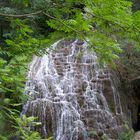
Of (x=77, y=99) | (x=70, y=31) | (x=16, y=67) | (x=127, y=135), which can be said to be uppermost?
(x=77, y=99)

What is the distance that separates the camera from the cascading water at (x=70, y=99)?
25.7ft

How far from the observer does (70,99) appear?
8406mm

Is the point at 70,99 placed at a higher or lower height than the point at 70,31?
higher

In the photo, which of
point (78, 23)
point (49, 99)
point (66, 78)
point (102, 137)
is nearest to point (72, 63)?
point (66, 78)

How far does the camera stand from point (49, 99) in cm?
827

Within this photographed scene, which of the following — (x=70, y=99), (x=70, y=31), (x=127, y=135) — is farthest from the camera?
(x=70, y=99)

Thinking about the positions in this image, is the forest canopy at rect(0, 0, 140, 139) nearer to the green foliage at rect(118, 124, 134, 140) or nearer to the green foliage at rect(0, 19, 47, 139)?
the green foliage at rect(0, 19, 47, 139)

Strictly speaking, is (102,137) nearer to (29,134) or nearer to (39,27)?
(29,134)

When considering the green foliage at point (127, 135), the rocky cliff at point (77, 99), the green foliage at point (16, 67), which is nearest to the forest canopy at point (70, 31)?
the green foliage at point (16, 67)

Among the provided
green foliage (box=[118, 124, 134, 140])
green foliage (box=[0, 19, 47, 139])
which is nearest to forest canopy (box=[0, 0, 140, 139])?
green foliage (box=[0, 19, 47, 139])

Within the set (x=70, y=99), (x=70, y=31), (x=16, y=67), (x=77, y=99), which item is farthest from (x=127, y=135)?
(x=16, y=67)

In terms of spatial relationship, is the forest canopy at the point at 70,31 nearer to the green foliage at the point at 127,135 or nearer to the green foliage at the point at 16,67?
the green foliage at the point at 16,67

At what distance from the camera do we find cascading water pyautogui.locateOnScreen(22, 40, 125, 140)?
25.7 ft

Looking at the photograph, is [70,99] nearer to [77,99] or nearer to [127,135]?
Result: [77,99]
